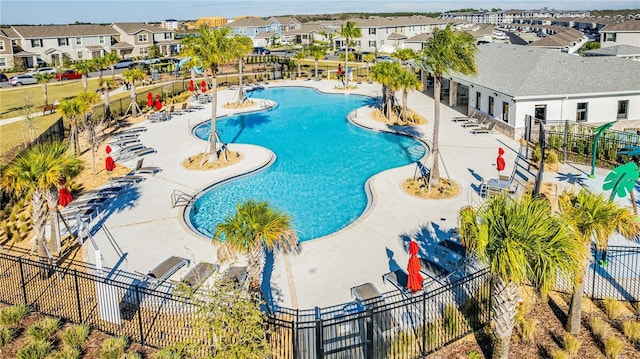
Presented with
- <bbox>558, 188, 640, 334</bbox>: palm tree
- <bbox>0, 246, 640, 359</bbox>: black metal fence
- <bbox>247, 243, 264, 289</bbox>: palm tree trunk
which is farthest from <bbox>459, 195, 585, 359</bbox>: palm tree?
<bbox>247, 243, 264, 289</bbox>: palm tree trunk

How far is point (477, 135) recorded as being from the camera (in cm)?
3300

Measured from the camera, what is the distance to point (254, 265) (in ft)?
42.8

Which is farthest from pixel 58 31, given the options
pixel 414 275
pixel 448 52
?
pixel 414 275

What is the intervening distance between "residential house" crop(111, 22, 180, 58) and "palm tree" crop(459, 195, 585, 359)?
89840 millimetres

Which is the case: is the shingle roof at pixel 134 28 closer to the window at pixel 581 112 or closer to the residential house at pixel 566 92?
the residential house at pixel 566 92

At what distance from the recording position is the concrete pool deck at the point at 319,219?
15938mm

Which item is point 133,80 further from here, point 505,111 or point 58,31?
point 58,31

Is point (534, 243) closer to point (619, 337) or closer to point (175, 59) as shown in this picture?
point (619, 337)

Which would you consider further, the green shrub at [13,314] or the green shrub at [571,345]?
the green shrub at [13,314]

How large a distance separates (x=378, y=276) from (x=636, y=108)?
2525 cm

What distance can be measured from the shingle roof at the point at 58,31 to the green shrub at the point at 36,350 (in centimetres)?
8083

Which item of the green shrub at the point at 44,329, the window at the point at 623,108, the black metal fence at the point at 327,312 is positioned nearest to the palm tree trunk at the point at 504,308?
the black metal fence at the point at 327,312

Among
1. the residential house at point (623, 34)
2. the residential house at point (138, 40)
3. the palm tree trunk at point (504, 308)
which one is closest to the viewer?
the palm tree trunk at point (504, 308)

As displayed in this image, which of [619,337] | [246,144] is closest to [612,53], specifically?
[246,144]
